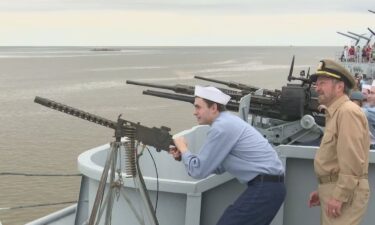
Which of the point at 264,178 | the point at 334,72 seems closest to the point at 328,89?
the point at 334,72

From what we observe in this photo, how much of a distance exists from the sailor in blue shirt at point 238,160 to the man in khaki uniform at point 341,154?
1.05ft

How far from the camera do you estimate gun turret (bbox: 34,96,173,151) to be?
404 cm

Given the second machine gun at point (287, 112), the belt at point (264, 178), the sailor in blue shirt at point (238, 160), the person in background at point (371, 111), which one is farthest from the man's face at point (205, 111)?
the person in background at point (371, 111)

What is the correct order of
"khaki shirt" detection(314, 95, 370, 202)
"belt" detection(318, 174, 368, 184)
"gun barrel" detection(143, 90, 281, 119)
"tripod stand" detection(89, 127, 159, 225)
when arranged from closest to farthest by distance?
"khaki shirt" detection(314, 95, 370, 202), "belt" detection(318, 174, 368, 184), "tripod stand" detection(89, 127, 159, 225), "gun barrel" detection(143, 90, 281, 119)

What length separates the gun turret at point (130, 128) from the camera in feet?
13.3

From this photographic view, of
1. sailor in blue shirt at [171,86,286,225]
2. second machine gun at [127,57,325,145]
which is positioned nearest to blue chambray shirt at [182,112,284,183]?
sailor in blue shirt at [171,86,286,225]

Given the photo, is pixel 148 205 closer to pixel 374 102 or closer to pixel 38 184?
pixel 374 102

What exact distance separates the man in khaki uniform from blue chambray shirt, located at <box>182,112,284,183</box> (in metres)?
0.34

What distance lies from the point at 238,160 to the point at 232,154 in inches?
2.2

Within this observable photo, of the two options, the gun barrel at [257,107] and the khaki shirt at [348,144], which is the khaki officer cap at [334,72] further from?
the gun barrel at [257,107]

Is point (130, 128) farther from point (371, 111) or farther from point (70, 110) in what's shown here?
point (371, 111)

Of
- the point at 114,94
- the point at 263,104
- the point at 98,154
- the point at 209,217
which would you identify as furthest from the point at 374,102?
the point at 114,94

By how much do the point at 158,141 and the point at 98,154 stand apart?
1.88 m

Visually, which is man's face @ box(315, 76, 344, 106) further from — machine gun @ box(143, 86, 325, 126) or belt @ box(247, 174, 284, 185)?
machine gun @ box(143, 86, 325, 126)
